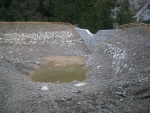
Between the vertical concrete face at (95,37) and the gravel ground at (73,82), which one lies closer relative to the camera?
the gravel ground at (73,82)

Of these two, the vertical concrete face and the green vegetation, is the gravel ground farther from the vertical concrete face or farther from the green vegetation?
the green vegetation

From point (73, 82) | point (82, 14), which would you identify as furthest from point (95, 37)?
point (73, 82)

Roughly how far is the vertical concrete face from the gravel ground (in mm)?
529

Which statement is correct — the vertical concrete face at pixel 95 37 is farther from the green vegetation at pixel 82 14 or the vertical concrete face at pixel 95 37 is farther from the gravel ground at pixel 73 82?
the green vegetation at pixel 82 14

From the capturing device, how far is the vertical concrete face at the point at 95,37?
68.6 ft

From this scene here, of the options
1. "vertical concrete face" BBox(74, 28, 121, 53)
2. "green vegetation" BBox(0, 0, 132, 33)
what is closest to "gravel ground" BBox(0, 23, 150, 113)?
"vertical concrete face" BBox(74, 28, 121, 53)

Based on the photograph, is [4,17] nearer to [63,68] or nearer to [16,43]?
[16,43]

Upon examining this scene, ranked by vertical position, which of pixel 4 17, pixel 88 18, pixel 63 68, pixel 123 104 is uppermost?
pixel 123 104

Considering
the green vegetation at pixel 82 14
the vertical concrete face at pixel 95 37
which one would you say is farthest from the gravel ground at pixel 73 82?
the green vegetation at pixel 82 14

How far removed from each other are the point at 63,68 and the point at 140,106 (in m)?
10.5

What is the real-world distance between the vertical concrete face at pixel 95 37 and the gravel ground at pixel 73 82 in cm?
53

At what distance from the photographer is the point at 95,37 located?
21.6 m

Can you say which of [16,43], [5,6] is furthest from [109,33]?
[5,6]

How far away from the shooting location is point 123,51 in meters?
16.3
